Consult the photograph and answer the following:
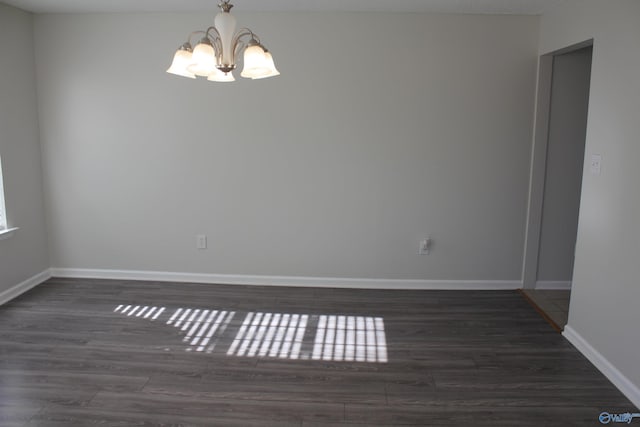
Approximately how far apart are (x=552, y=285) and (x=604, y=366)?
4.88 feet

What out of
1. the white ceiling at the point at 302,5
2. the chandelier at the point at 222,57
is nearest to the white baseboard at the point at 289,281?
the white ceiling at the point at 302,5

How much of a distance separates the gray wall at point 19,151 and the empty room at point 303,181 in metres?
0.02

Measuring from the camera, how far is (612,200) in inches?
112

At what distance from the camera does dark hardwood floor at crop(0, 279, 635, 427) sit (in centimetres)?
246

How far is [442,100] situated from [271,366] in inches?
103

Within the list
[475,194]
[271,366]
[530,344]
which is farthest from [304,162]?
[530,344]

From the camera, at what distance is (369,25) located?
13.0 ft

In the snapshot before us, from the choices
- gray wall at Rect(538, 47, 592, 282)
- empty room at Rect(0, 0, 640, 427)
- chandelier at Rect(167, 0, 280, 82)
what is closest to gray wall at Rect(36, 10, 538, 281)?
empty room at Rect(0, 0, 640, 427)

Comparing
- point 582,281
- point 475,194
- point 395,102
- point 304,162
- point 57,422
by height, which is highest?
point 395,102

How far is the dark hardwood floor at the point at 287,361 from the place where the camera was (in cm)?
246

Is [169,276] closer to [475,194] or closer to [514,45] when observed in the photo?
[475,194]

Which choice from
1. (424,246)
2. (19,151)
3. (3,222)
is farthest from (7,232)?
(424,246)

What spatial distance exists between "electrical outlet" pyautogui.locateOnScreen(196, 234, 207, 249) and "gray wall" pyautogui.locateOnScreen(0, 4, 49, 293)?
1.46 meters

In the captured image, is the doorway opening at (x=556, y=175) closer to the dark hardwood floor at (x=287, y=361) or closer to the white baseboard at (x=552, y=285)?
the white baseboard at (x=552, y=285)
